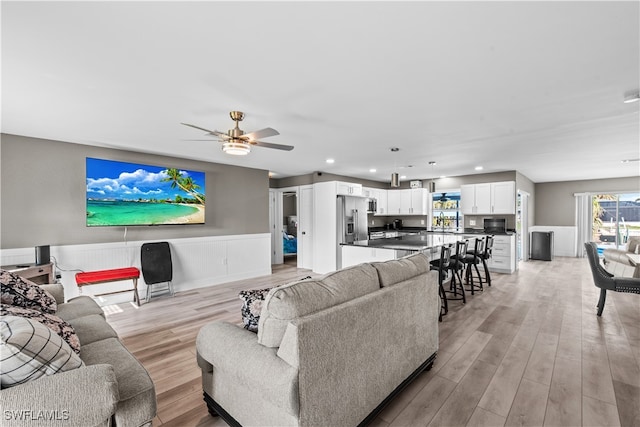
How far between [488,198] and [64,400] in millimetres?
7928

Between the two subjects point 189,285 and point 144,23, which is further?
point 189,285

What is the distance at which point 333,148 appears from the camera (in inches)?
181

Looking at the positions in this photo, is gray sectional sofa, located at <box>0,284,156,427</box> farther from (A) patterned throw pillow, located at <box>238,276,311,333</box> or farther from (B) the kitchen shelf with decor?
(B) the kitchen shelf with decor

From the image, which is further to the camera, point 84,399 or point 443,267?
point 443,267

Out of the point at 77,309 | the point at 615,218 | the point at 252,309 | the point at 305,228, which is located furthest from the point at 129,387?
the point at 615,218

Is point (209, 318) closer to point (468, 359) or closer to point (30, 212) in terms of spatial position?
point (30, 212)

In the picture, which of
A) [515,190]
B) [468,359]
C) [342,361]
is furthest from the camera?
[515,190]

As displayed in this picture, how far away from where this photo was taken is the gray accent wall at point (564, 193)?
8.13 m

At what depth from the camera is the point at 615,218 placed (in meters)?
8.45

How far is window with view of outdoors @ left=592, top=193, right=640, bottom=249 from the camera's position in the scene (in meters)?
8.16

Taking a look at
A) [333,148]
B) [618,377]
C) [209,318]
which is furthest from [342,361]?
[333,148]

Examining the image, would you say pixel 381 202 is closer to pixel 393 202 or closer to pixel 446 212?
pixel 393 202

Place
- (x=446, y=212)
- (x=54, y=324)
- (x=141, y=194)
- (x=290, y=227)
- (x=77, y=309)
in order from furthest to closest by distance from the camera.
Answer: (x=290, y=227)
(x=446, y=212)
(x=141, y=194)
(x=77, y=309)
(x=54, y=324)

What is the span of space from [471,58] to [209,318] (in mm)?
3869
